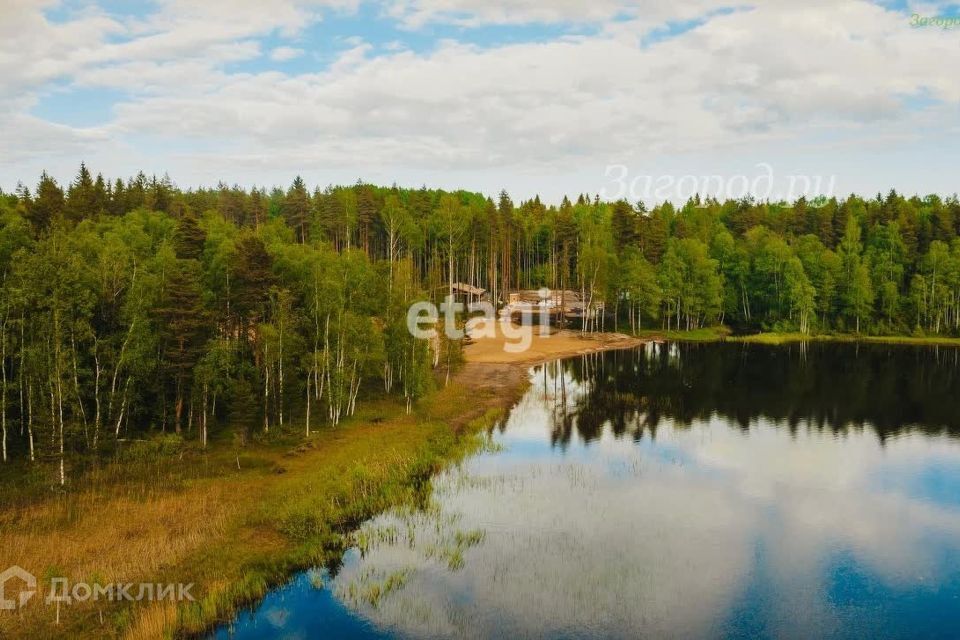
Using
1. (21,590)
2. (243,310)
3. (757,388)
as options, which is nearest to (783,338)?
(757,388)

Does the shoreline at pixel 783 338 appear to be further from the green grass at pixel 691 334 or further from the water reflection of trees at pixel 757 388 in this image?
the water reflection of trees at pixel 757 388

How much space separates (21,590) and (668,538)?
1168 inches

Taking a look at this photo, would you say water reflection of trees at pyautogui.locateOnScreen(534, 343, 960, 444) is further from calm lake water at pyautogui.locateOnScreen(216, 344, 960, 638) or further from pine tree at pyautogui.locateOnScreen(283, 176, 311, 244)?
pine tree at pyautogui.locateOnScreen(283, 176, 311, 244)

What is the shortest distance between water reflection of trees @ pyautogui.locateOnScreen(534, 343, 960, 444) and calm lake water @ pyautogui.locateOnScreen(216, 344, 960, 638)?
595 millimetres

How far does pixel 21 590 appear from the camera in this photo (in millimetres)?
25453

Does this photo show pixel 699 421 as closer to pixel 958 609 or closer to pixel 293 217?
pixel 958 609

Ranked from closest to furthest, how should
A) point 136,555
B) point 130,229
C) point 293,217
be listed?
point 136,555 → point 130,229 → point 293,217

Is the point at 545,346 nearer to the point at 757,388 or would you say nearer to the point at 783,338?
the point at 757,388

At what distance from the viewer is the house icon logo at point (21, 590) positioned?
2450 centimetres

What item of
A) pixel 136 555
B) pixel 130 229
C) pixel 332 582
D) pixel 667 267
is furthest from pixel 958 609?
pixel 667 267

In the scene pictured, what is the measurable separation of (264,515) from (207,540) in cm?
338

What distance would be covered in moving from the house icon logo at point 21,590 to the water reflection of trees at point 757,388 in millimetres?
36078

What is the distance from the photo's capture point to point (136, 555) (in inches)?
1117

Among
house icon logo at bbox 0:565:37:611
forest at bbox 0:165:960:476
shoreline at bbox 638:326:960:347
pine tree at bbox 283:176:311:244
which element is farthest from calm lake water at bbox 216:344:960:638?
pine tree at bbox 283:176:311:244
